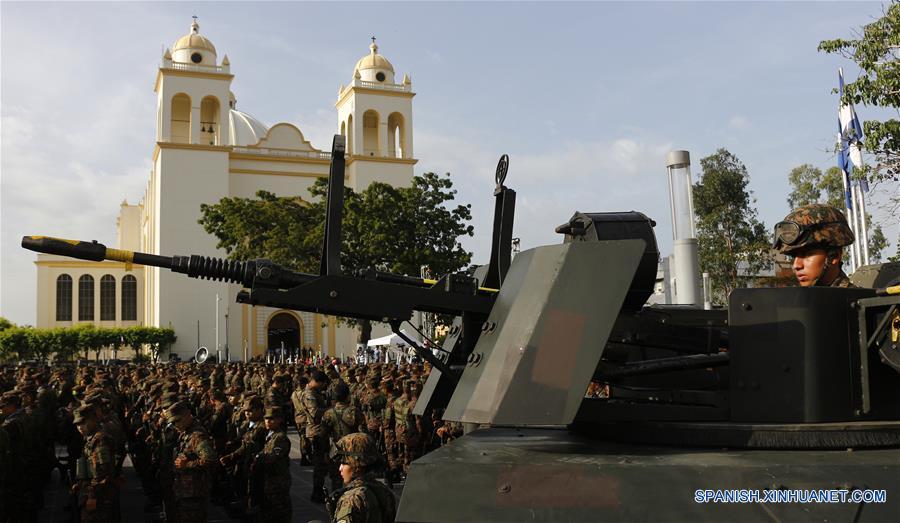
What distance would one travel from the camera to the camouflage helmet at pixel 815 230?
4574 mm

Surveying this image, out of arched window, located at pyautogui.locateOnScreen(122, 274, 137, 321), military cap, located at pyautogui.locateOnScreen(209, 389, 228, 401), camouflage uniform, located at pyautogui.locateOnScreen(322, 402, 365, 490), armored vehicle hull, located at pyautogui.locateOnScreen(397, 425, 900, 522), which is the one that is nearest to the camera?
armored vehicle hull, located at pyautogui.locateOnScreen(397, 425, 900, 522)

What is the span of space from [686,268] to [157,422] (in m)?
7.56

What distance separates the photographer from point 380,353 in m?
37.7

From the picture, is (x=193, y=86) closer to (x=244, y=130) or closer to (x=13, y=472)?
(x=244, y=130)

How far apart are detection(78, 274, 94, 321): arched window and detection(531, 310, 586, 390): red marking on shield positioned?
7274 centimetres

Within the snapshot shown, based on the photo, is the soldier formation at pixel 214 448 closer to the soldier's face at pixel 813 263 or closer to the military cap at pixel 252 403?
the military cap at pixel 252 403

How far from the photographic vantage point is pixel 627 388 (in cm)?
490

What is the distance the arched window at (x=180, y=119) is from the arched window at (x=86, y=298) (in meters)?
13.9

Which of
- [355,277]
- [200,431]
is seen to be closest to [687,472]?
[355,277]

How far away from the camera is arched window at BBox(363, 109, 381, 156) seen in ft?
228

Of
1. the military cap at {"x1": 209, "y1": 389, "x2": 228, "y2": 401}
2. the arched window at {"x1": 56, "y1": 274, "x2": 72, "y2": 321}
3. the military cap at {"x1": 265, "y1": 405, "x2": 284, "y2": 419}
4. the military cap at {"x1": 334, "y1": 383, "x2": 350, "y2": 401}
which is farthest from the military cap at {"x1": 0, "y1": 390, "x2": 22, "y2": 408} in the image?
the arched window at {"x1": 56, "y1": 274, "x2": 72, "y2": 321}

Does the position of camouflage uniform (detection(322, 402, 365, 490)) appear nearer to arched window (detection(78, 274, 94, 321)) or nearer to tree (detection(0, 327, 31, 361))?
tree (detection(0, 327, 31, 361))

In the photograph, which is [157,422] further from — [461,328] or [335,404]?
[461,328]

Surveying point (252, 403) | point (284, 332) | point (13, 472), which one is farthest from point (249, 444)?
point (284, 332)
